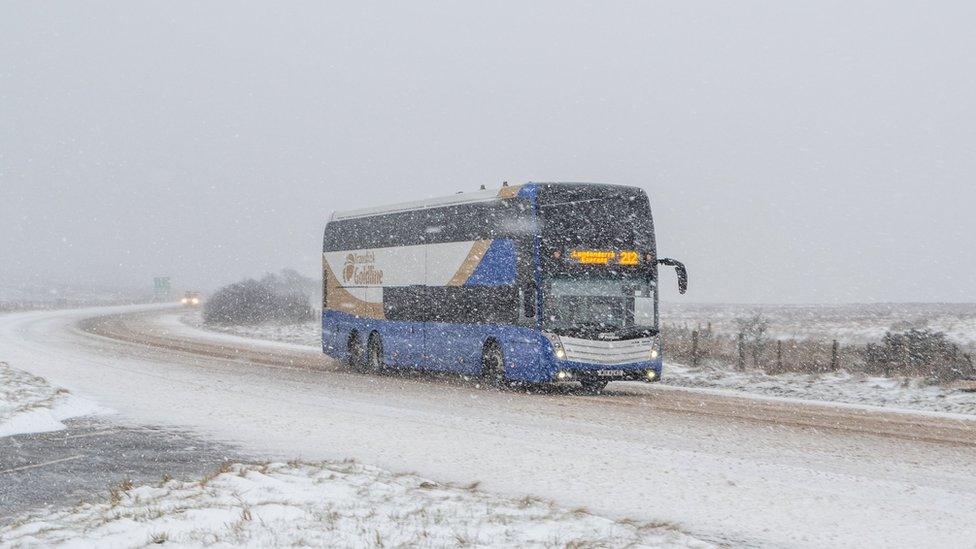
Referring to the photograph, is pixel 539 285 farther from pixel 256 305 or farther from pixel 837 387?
pixel 256 305

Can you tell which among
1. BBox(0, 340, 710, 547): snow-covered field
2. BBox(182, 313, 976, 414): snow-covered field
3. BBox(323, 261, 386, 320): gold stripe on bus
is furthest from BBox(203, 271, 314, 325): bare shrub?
BBox(0, 340, 710, 547): snow-covered field

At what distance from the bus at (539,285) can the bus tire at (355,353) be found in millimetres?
2395

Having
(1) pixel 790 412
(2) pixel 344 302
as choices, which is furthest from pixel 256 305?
(1) pixel 790 412

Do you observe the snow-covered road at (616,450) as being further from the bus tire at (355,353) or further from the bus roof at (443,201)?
the bus roof at (443,201)

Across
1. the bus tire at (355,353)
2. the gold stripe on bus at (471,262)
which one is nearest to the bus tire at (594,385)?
the gold stripe on bus at (471,262)

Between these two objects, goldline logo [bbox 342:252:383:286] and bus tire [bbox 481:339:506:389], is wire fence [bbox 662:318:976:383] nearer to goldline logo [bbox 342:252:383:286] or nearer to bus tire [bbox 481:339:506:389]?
bus tire [bbox 481:339:506:389]

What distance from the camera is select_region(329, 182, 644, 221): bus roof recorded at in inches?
735

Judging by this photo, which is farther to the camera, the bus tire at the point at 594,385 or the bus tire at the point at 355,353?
the bus tire at the point at 355,353

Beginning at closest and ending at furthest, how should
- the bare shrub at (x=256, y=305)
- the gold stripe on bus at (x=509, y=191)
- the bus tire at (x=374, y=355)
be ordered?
the gold stripe on bus at (x=509, y=191) → the bus tire at (x=374, y=355) → the bare shrub at (x=256, y=305)

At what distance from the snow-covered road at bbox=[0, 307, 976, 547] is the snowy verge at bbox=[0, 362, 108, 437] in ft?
2.02

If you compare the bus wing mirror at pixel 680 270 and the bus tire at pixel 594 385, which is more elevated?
the bus wing mirror at pixel 680 270

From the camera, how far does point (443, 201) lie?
67.8 ft

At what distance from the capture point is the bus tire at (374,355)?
74.5ft

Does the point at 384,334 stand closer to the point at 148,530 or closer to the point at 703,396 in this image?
the point at 703,396
